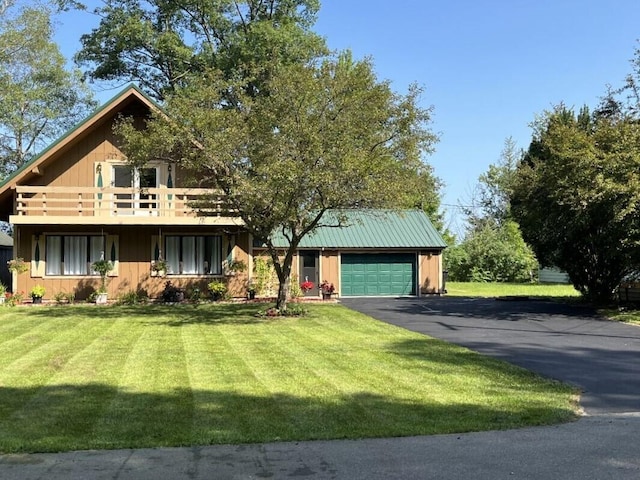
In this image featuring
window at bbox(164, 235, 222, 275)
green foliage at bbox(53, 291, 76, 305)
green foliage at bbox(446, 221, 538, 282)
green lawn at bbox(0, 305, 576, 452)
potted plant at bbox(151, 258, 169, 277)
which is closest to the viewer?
green lawn at bbox(0, 305, 576, 452)

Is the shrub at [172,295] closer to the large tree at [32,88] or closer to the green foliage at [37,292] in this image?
the green foliage at [37,292]

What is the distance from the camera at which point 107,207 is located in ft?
72.5

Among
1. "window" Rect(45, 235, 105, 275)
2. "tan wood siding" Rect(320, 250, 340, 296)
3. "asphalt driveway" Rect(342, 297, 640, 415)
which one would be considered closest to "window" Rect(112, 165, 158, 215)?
"window" Rect(45, 235, 105, 275)

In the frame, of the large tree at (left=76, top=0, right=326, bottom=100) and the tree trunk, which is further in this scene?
the large tree at (left=76, top=0, right=326, bottom=100)

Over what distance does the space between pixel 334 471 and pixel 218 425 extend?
5.93 ft

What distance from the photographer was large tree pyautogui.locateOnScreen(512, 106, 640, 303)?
56.5ft

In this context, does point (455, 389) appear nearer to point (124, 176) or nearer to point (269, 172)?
point (269, 172)

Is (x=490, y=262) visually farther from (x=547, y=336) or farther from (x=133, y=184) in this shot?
(x=547, y=336)

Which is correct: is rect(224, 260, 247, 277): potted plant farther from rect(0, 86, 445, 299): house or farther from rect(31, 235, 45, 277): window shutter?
rect(31, 235, 45, 277): window shutter

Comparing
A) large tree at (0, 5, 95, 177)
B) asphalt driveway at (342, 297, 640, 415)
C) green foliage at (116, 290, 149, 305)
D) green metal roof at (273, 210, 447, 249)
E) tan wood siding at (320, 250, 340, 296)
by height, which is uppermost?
large tree at (0, 5, 95, 177)

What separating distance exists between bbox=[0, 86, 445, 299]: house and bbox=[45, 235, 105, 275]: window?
35 mm

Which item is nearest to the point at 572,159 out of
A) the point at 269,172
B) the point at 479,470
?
the point at 269,172

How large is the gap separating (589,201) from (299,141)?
28.8ft

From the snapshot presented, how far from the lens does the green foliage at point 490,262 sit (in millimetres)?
41750
